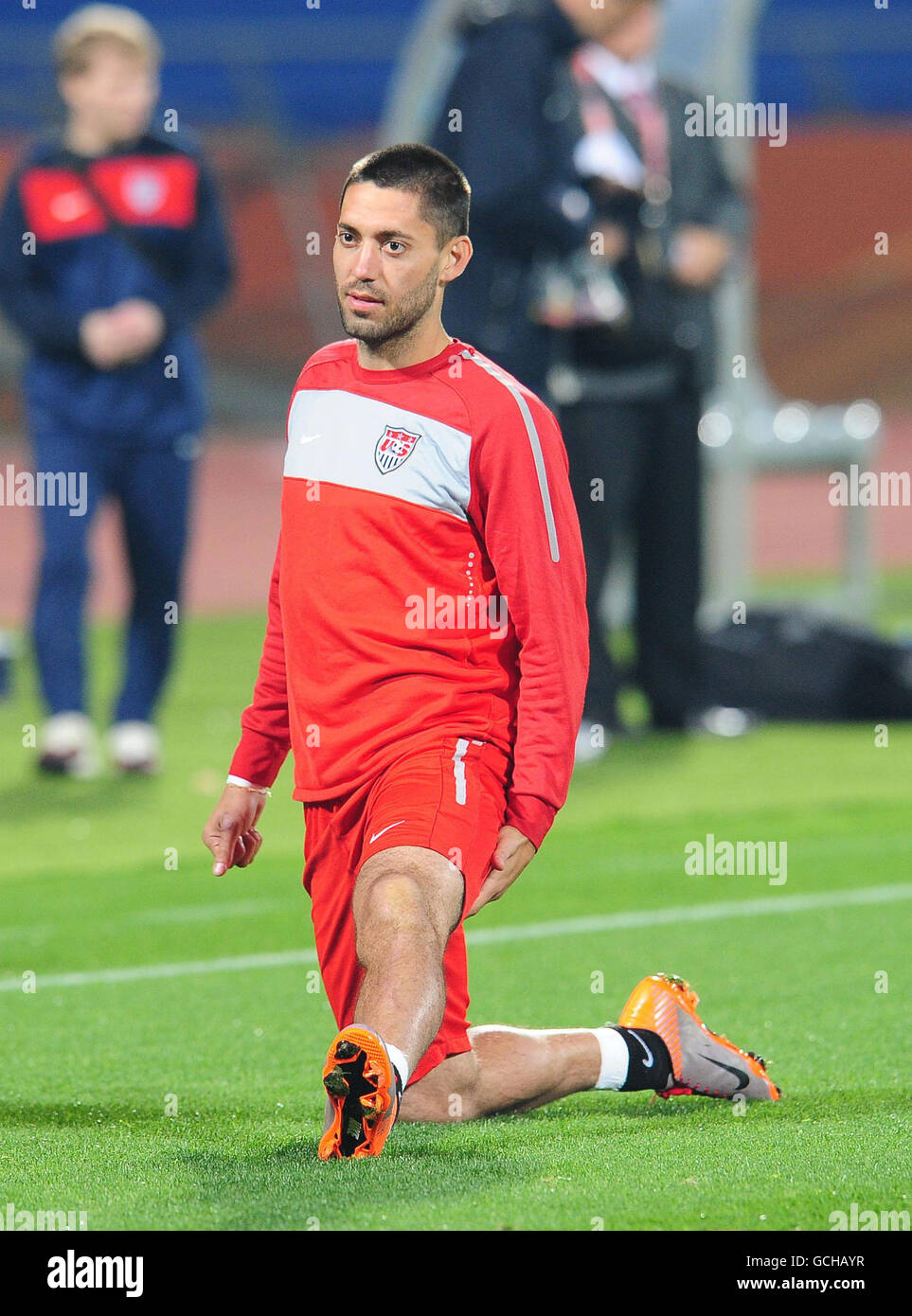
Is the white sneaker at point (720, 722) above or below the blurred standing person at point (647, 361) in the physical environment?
below

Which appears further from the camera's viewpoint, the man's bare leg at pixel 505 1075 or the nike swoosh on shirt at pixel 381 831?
the man's bare leg at pixel 505 1075

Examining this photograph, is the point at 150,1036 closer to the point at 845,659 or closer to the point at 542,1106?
the point at 542,1106

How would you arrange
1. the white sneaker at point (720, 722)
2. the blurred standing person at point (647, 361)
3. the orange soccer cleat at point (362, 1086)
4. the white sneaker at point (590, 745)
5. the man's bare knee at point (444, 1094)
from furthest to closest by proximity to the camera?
the white sneaker at point (720, 722)
the blurred standing person at point (647, 361)
the white sneaker at point (590, 745)
the man's bare knee at point (444, 1094)
the orange soccer cleat at point (362, 1086)

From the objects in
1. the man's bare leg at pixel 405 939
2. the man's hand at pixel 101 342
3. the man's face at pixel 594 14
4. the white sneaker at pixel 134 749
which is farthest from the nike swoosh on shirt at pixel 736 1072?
the man's face at pixel 594 14

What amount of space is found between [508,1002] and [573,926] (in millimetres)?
890

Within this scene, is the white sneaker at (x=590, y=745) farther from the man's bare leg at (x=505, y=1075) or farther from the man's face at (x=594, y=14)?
the man's bare leg at (x=505, y=1075)

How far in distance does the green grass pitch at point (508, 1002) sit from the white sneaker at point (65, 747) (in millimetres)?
95

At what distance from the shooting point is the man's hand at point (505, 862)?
3551 millimetres

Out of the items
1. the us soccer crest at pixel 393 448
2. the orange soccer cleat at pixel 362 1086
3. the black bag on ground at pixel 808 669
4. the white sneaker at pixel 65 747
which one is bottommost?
the orange soccer cleat at pixel 362 1086

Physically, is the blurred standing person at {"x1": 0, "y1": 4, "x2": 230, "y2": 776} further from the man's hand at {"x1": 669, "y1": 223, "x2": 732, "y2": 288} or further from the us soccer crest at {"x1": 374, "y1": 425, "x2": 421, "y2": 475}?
the us soccer crest at {"x1": 374, "y1": 425, "x2": 421, "y2": 475}

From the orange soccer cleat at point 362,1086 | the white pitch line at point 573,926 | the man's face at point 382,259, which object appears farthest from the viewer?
the white pitch line at point 573,926

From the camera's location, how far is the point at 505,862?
3.56 metres

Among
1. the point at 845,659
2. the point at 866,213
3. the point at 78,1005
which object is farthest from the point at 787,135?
the point at 78,1005

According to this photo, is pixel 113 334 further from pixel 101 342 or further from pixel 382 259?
pixel 382 259
